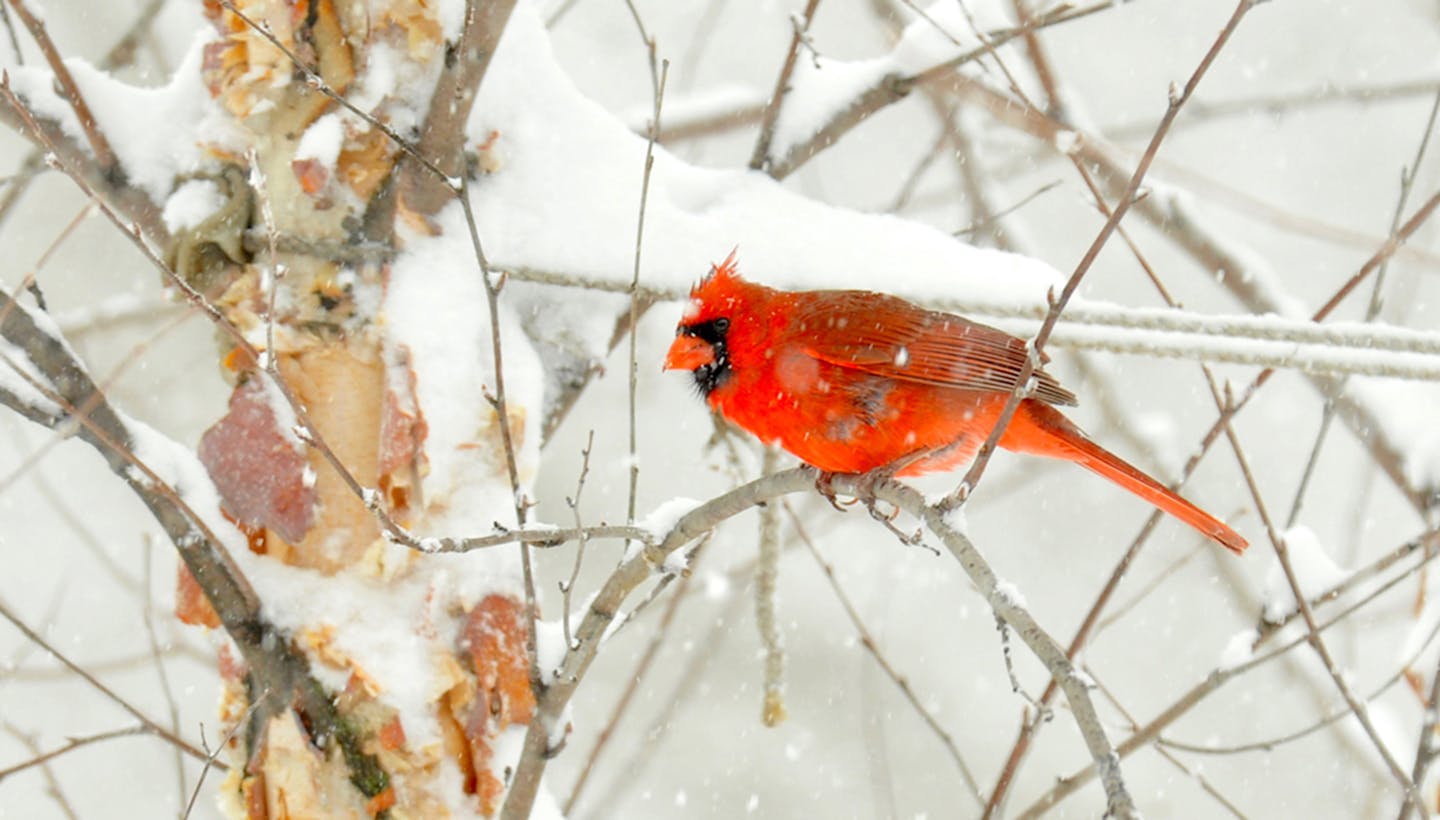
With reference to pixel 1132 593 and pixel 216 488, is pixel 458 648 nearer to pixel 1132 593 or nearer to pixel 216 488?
pixel 216 488

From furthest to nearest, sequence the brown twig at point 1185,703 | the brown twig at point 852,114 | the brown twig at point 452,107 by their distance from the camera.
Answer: the brown twig at point 852,114, the brown twig at point 1185,703, the brown twig at point 452,107

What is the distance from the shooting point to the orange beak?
264 cm

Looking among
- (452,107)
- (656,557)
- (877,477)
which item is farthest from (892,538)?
(656,557)

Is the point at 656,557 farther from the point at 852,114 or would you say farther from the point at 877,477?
the point at 852,114

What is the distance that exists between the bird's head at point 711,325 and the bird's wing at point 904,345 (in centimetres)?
13

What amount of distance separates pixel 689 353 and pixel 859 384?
12.9 inches

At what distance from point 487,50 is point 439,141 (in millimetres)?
185

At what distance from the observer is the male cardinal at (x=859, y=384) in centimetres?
252

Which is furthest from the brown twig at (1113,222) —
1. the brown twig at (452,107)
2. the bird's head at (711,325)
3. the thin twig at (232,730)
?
the thin twig at (232,730)

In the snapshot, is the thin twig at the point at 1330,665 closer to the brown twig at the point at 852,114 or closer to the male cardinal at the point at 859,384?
the male cardinal at the point at 859,384

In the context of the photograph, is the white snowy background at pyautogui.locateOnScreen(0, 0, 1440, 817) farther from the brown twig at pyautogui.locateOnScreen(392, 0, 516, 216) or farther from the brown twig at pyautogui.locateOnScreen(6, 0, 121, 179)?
the brown twig at pyautogui.locateOnScreen(6, 0, 121, 179)

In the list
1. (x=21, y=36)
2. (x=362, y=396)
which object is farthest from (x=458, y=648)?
(x=21, y=36)

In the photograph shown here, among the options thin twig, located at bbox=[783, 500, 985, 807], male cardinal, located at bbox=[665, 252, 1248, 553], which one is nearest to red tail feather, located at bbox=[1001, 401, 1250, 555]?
male cardinal, located at bbox=[665, 252, 1248, 553]

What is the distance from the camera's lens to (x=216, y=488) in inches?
91.0
